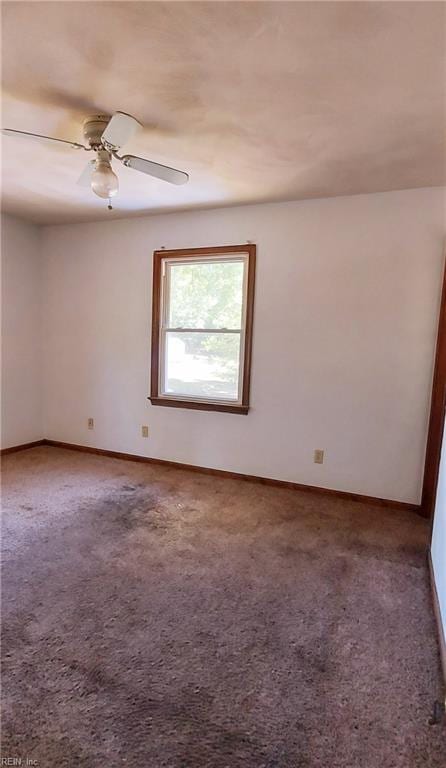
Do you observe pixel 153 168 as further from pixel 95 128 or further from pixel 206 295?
pixel 206 295

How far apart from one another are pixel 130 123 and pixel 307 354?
212 centimetres

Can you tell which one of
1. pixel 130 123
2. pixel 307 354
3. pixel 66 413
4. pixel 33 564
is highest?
pixel 130 123

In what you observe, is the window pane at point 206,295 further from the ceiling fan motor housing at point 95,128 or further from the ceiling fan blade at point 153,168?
the ceiling fan motor housing at point 95,128

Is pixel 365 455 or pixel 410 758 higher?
pixel 365 455

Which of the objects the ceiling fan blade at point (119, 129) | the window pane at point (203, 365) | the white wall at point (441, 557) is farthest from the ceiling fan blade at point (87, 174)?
the white wall at point (441, 557)

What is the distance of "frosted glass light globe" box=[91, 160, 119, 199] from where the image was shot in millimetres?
2002

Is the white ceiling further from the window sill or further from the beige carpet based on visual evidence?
the beige carpet

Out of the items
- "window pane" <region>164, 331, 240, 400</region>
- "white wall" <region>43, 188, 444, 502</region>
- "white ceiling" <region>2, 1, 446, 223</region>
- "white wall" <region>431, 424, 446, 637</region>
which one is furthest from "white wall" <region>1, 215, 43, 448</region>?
"white wall" <region>431, 424, 446, 637</region>

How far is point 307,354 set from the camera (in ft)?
10.9

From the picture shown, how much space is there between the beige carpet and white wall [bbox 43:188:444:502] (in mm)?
605

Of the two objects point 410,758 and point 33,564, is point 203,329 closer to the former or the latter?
point 33,564

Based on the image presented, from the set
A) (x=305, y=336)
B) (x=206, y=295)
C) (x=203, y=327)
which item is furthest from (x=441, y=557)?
(x=206, y=295)

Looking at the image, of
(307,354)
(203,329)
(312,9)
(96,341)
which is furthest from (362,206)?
(96,341)

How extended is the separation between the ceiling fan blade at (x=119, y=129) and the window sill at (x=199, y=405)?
2.22 metres
